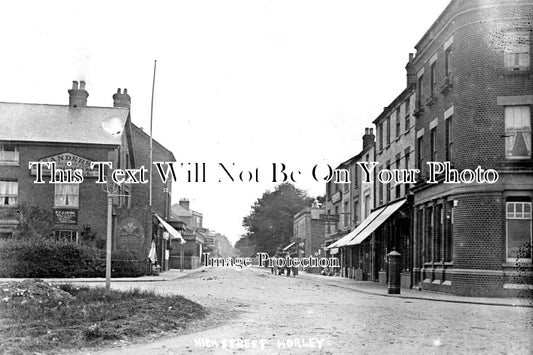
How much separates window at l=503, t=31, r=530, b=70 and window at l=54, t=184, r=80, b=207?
980 inches

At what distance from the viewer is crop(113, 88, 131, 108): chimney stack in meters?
47.8

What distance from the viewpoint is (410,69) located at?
32.8 m

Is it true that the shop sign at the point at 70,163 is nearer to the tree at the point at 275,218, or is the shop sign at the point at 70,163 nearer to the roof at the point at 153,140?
the roof at the point at 153,140

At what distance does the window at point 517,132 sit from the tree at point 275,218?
222 feet

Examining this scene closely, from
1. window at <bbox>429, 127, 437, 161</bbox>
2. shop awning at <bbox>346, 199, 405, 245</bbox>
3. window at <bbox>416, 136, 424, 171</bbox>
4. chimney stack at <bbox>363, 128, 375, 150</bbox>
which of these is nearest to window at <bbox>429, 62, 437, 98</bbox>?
window at <bbox>429, 127, 437, 161</bbox>

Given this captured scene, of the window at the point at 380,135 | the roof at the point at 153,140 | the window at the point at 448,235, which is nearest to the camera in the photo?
the window at the point at 448,235

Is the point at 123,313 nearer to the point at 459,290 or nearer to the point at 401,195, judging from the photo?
the point at 459,290

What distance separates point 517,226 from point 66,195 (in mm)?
25248

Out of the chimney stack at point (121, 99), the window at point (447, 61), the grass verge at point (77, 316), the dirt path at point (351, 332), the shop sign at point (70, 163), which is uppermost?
the chimney stack at point (121, 99)

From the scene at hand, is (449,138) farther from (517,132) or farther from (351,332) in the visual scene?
(351,332)

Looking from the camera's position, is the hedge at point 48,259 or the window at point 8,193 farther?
the window at point 8,193

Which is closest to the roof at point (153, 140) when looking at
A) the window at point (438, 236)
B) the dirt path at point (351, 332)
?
the window at point (438, 236)

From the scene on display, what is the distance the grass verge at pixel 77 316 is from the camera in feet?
30.1

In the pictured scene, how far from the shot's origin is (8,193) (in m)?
37.6
